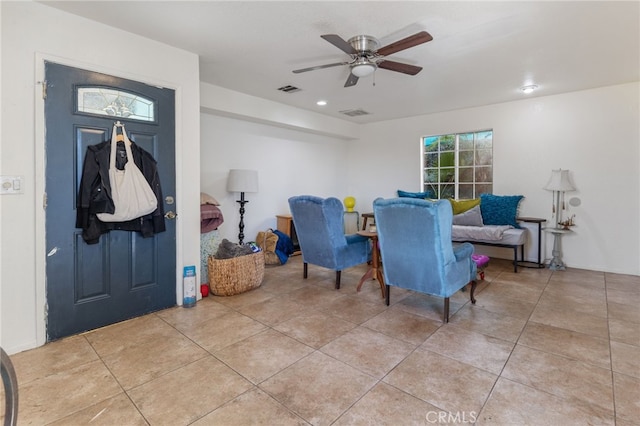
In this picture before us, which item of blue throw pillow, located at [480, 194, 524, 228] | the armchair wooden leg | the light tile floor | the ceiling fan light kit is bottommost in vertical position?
the light tile floor

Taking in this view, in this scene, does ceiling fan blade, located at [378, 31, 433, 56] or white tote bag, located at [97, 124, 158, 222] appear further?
white tote bag, located at [97, 124, 158, 222]

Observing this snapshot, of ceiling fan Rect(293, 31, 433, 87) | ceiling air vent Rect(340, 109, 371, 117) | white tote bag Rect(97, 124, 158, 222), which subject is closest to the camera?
white tote bag Rect(97, 124, 158, 222)

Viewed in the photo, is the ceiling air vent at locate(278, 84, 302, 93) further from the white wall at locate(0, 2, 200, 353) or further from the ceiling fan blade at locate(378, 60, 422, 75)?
the white wall at locate(0, 2, 200, 353)

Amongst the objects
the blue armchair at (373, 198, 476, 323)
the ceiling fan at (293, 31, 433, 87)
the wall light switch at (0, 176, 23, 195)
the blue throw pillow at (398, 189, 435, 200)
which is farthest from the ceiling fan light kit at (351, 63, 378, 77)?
the blue throw pillow at (398, 189, 435, 200)

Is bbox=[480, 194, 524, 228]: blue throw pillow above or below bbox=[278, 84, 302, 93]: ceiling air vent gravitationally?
below

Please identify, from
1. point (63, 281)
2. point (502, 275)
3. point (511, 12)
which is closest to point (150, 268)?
point (63, 281)

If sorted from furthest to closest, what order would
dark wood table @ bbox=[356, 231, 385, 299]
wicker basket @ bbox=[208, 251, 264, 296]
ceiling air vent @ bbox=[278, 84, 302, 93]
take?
1. ceiling air vent @ bbox=[278, 84, 302, 93]
2. dark wood table @ bbox=[356, 231, 385, 299]
3. wicker basket @ bbox=[208, 251, 264, 296]

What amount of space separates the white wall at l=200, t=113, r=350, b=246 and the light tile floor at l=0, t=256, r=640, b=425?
207cm

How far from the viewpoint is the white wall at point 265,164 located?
480cm

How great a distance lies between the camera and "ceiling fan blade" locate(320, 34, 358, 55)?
243 centimetres

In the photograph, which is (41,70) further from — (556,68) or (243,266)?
(556,68)

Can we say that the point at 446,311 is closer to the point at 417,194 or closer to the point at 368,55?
the point at 368,55

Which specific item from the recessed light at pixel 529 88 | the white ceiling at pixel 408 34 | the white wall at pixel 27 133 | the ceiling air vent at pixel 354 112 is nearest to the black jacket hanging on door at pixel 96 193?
the white wall at pixel 27 133

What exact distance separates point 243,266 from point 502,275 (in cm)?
346
